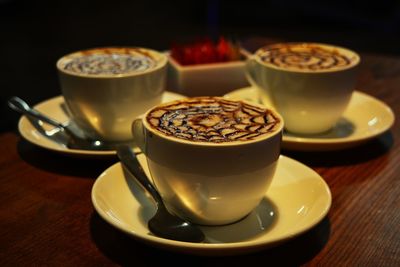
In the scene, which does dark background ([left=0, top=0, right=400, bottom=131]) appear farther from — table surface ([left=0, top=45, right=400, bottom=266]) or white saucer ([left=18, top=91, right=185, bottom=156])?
table surface ([left=0, top=45, right=400, bottom=266])

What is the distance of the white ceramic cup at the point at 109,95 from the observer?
2.68ft

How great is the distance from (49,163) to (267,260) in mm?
405

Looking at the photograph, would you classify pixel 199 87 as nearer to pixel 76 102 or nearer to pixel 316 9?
pixel 76 102

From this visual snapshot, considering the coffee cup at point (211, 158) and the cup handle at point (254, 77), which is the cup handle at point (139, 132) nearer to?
the coffee cup at point (211, 158)

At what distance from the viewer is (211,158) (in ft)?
1.85

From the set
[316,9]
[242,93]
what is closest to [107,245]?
[242,93]

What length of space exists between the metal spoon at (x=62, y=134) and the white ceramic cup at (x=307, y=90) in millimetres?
288

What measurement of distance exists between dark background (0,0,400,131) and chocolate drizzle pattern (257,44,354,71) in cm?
168

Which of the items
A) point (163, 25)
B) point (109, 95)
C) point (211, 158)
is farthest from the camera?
point (163, 25)

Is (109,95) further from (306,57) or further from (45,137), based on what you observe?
(306,57)

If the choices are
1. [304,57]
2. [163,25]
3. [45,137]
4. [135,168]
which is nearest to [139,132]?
[135,168]

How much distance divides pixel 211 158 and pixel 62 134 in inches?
16.7

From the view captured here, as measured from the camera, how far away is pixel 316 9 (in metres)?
3.72

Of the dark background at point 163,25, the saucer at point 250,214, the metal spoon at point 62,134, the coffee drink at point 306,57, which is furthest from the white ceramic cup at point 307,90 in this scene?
the dark background at point 163,25
